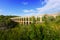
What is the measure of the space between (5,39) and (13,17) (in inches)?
24.0

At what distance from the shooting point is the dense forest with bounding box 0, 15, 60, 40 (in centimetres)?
259

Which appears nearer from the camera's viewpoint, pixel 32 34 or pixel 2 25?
pixel 32 34

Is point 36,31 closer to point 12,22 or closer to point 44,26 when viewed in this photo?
point 44,26

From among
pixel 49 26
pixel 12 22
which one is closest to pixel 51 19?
pixel 49 26

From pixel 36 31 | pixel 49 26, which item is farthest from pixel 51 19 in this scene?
pixel 36 31

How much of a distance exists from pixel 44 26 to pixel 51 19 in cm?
18

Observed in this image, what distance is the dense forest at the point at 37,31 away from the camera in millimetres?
2586

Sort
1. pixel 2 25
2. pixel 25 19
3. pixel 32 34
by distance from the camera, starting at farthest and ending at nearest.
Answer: pixel 25 19 → pixel 2 25 → pixel 32 34

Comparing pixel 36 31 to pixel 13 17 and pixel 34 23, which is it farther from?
pixel 13 17

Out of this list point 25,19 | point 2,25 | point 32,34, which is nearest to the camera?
point 32,34

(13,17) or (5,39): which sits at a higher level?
(13,17)

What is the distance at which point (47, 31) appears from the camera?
2627 millimetres

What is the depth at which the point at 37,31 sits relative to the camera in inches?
104

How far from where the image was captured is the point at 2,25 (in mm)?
2863
